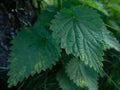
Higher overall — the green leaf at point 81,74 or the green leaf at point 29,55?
the green leaf at point 29,55

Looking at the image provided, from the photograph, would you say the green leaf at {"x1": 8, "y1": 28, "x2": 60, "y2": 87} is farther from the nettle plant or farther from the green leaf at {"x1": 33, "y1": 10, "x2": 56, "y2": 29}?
the green leaf at {"x1": 33, "y1": 10, "x2": 56, "y2": 29}

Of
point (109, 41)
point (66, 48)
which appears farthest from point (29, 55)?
point (109, 41)

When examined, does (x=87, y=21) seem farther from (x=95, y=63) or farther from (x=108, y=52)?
(x=108, y=52)

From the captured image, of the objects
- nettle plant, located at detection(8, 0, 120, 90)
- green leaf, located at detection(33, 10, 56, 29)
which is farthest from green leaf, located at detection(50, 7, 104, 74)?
green leaf, located at detection(33, 10, 56, 29)

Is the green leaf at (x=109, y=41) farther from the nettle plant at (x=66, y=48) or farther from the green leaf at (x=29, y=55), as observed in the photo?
the green leaf at (x=29, y=55)

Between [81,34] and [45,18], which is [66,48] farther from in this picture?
[45,18]

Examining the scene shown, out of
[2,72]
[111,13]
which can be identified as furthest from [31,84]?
[111,13]

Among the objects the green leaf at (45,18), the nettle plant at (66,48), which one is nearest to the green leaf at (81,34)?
the nettle plant at (66,48)
